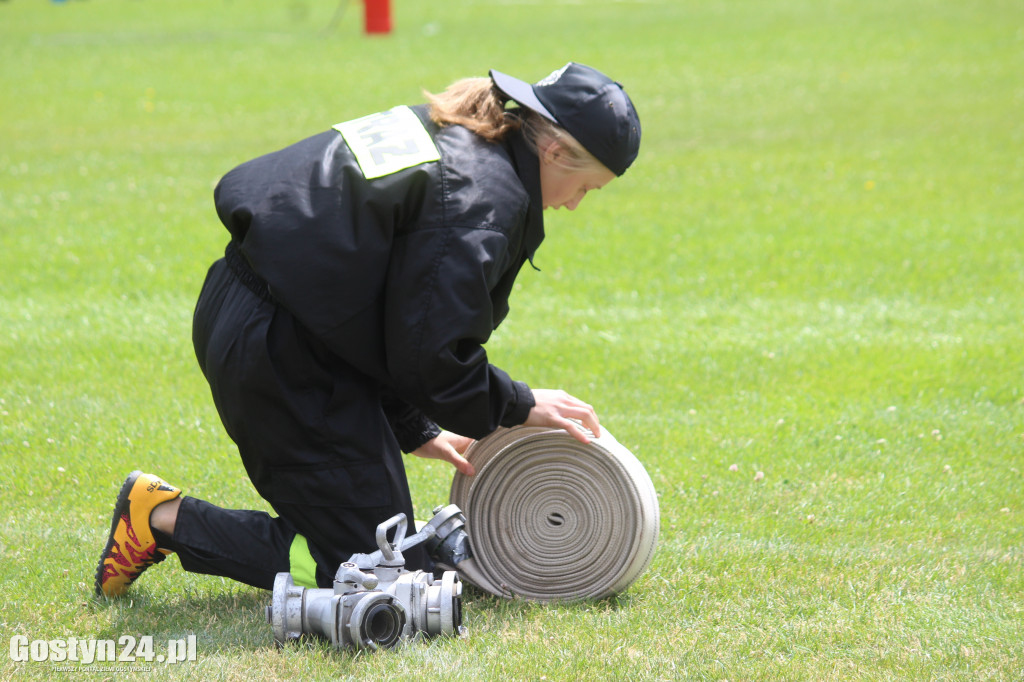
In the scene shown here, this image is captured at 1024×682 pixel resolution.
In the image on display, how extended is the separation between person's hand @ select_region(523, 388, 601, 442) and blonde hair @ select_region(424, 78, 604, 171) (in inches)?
29.1

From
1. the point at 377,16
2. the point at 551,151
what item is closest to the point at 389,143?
the point at 551,151

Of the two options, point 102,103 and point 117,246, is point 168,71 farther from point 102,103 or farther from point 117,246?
point 117,246

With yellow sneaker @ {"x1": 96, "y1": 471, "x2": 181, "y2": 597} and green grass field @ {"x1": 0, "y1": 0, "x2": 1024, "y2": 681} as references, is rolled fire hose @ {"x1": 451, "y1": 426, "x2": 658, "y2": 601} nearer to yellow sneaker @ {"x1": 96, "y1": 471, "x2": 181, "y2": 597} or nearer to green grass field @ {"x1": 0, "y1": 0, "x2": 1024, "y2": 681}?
green grass field @ {"x1": 0, "y1": 0, "x2": 1024, "y2": 681}

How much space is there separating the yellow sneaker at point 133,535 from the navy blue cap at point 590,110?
69.6 inches

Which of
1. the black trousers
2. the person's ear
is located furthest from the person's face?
the black trousers

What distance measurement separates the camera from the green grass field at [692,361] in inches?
146

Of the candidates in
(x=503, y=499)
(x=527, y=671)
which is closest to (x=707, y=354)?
(x=503, y=499)

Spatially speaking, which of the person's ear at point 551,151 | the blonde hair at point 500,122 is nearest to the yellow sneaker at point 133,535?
the blonde hair at point 500,122

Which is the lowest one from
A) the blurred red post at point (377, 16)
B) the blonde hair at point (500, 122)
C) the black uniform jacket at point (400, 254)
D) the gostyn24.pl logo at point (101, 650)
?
the blurred red post at point (377, 16)

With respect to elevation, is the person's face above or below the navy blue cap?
below

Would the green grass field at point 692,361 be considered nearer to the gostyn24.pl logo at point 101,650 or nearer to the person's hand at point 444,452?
the gostyn24.pl logo at point 101,650

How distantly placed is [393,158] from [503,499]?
1.34 meters

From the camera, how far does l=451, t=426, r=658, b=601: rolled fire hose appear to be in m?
3.90

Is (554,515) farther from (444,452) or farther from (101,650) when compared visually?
(101,650)
